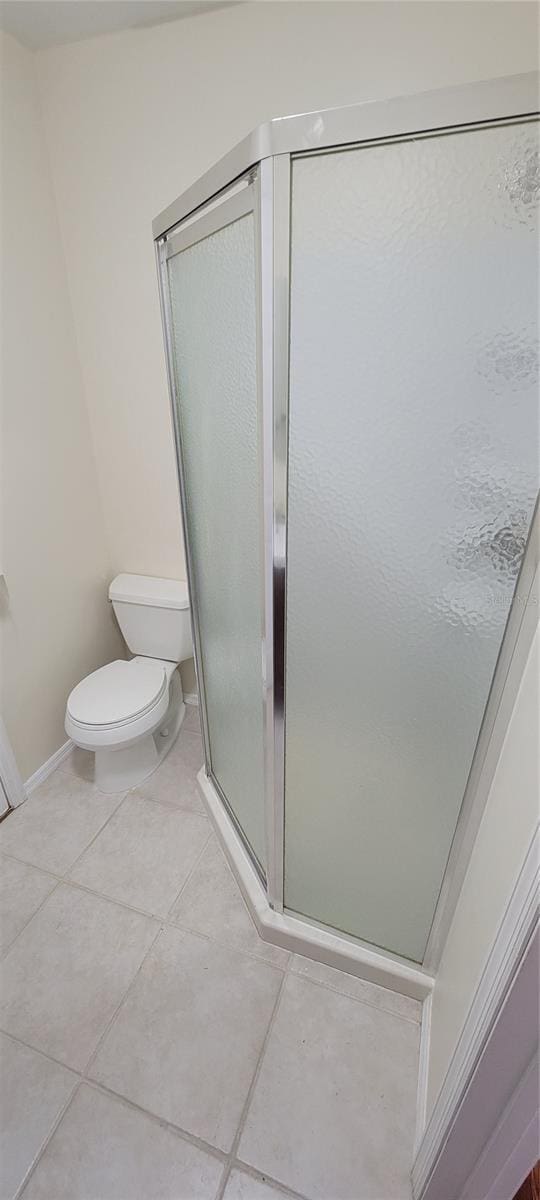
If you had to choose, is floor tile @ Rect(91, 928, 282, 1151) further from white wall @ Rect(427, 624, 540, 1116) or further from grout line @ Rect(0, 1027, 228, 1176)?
white wall @ Rect(427, 624, 540, 1116)

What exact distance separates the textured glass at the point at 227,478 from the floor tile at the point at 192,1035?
0.98ft

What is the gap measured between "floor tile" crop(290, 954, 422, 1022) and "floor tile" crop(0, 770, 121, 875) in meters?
0.82

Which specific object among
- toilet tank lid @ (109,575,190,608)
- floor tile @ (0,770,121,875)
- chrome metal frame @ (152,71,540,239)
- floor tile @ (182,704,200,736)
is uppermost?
chrome metal frame @ (152,71,540,239)

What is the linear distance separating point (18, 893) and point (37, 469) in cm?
138

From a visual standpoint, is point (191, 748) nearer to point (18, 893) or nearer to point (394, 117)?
point (18, 893)

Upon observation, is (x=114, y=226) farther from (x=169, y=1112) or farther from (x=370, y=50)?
(x=169, y=1112)

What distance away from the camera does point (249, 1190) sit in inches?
37.3

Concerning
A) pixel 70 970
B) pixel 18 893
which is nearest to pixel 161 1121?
pixel 70 970

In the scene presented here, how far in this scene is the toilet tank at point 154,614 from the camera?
1.87 m

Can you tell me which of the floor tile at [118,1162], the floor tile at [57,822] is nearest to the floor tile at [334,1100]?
the floor tile at [118,1162]

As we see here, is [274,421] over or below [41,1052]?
over

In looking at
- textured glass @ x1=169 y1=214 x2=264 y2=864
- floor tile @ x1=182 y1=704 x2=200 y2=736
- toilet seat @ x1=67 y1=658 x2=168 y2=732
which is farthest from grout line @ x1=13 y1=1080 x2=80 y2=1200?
floor tile @ x1=182 y1=704 x2=200 y2=736

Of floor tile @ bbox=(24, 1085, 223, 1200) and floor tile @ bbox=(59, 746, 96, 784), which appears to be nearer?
floor tile @ bbox=(24, 1085, 223, 1200)

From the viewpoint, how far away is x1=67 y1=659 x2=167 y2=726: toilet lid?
64.6 inches
